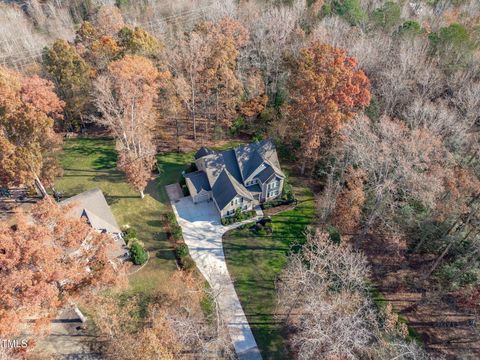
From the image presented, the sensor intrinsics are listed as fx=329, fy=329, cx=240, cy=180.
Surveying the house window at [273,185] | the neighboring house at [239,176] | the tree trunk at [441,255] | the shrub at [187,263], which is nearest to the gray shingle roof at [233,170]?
the neighboring house at [239,176]

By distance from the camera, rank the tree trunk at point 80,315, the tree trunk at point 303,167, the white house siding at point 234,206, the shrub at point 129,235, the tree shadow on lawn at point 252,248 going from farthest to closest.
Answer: the tree trunk at point 303,167 → the white house siding at point 234,206 → the tree shadow on lawn at point 252,248 → the shrub at point 129,235 → the tree trunk at point 80,315

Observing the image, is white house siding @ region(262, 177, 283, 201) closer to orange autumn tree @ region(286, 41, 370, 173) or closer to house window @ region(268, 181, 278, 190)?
house window @ region(268, 181, 278, 190)

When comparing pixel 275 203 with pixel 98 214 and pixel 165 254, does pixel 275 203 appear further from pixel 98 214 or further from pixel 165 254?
pixel 98 214

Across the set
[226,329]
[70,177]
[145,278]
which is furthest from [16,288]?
[70,177]

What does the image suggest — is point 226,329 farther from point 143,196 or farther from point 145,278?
point 143,196

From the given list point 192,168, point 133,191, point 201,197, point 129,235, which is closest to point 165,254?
point 129,235

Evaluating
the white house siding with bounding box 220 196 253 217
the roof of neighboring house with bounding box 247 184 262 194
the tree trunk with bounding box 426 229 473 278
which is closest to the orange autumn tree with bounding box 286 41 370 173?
the roof of neighboring house with bounding box 247 184 262 194

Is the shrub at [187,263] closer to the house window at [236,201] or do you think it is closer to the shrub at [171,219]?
the shrub at [171,219]
